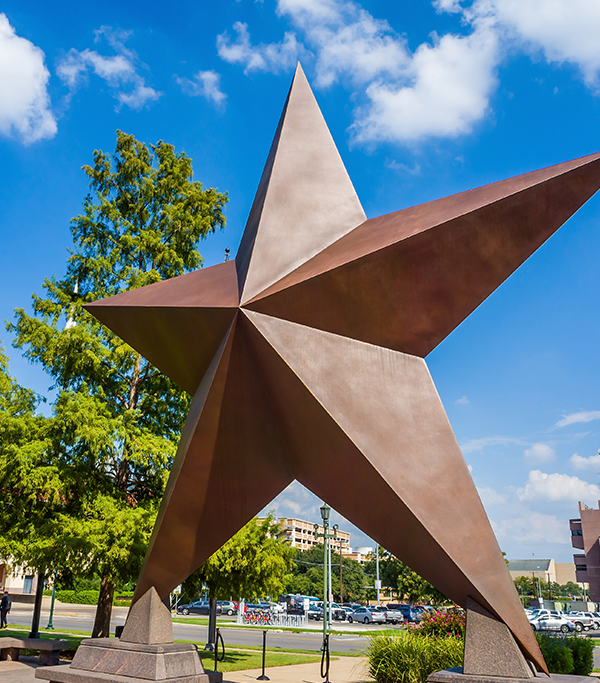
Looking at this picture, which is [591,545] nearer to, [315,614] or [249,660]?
[315,614]

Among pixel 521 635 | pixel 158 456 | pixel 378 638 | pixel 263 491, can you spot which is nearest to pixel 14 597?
pixel 158 456

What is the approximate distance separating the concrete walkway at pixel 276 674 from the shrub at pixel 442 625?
185 cm

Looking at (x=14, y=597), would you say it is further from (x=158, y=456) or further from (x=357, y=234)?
(x=357, y=234)

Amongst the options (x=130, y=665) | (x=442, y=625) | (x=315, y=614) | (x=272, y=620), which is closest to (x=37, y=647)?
(x=130, y=665)

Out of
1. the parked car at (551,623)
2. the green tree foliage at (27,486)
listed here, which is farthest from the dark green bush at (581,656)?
the parked car at (551,623)

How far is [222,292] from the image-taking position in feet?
26.1

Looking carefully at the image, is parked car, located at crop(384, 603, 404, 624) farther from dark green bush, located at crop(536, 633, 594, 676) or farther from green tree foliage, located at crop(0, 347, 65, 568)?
green tree foliage, located at crop(0, 347, 65, 568)

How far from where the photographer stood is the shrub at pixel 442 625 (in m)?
14.0

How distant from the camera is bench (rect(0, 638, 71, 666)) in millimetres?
12984

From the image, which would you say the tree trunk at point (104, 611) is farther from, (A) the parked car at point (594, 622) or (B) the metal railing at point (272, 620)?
Result: (A) the parked car at point (594, 622)

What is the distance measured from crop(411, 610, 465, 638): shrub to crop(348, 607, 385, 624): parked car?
1183 inches

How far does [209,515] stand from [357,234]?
A: 4.45 metres

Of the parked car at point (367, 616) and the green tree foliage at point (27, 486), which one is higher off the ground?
the green tree foliage at point (27, 486)

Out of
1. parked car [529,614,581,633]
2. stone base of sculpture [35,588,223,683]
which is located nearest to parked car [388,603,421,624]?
parked car [529,614,581,633]
